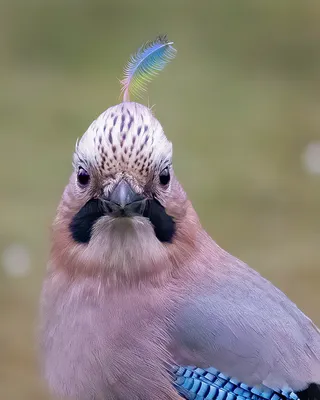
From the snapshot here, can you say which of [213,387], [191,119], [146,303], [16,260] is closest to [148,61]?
[146,303]

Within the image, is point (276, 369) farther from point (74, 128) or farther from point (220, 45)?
point (220, 45)

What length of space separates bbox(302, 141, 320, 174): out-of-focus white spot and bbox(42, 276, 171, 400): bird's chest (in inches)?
106

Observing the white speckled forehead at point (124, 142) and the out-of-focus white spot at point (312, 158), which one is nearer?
the white speckled forehead at point (124, 142)

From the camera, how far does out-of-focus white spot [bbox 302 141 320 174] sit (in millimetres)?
4344

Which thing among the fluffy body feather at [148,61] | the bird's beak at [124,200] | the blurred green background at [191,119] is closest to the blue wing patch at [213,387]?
the bird's beak at [124,200]

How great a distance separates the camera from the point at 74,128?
15.1ft

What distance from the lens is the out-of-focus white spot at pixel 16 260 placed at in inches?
138

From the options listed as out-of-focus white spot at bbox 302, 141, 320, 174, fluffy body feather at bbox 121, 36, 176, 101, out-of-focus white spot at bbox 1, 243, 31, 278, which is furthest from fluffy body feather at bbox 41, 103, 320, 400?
out-of-focus white spot at bbox 302, 141, 320, 174

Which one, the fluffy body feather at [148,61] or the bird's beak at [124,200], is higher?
the fluffy body feather at [148,61]

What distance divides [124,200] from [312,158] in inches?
118

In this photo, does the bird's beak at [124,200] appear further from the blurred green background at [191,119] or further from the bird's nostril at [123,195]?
the blurred green background at [191,119]

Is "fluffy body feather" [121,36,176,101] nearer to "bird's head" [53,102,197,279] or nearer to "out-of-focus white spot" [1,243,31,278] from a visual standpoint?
"bird's head" [53,102,197,279]

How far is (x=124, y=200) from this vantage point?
1.56 metres

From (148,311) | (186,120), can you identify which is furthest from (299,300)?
(148,311)
